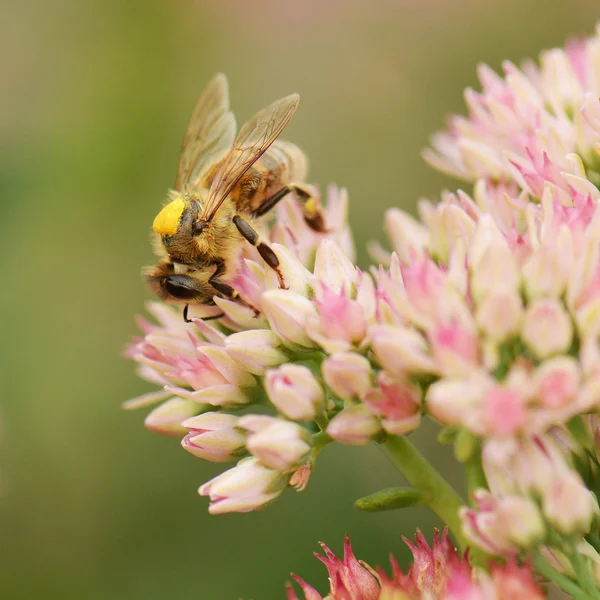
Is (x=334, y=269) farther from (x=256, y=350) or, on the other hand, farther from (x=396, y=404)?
(x=396, y=404)

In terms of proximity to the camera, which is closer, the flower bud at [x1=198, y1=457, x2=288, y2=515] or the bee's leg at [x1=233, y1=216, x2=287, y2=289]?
the flower bud at [x1=198, y1=457, x2=288, y2=515]

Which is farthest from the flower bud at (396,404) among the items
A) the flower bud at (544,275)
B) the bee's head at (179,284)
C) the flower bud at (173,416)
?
the bee's head at (179,284)

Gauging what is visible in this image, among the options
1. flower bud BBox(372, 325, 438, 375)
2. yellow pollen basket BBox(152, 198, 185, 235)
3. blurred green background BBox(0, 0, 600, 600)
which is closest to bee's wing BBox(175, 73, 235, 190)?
yellow pollen basket BBox(152, 198, 185, 235)

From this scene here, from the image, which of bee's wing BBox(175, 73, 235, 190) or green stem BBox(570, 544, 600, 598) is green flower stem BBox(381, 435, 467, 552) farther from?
bee's wing BBox(175, 73, 235, 190)

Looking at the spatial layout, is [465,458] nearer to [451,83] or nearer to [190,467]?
[190,467]

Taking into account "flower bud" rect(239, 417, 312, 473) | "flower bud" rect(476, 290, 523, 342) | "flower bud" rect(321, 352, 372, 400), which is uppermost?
"flower bud" rect(476, 290, 523, 342)

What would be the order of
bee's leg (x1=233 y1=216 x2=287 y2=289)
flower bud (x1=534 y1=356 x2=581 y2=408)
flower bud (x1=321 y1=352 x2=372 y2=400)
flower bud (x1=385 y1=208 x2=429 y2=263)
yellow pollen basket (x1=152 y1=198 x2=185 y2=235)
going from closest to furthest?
flower bud (x1=534 y1=356 x2=581 y2=408) → flower bud (x1=321 y1=352 x2=372 y2=400) → bee's leg (x1=233 y1=216 x2=287 y2=289) → yellow pollen basket (x1=152 y1=198 x2=185 y2=235) → flower bud (x1=385 y1=208 x2=429 y2=263)

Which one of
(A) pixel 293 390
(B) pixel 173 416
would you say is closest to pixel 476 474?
(A) pixel 293 390
